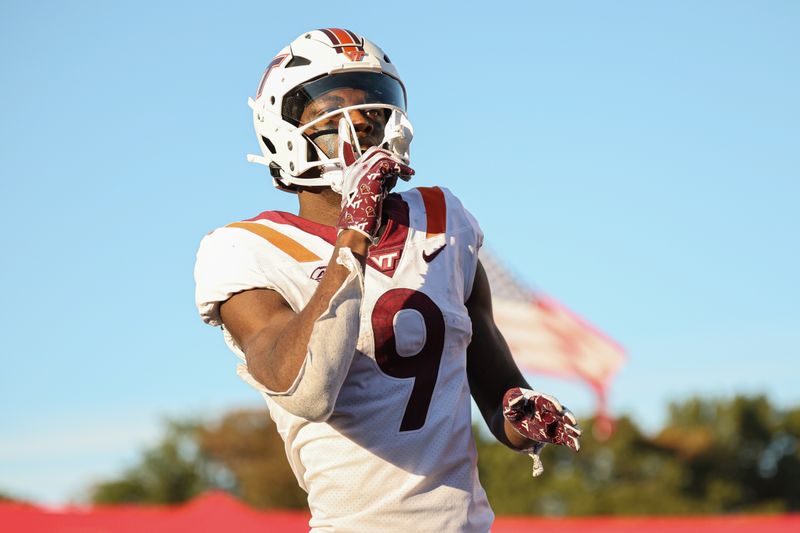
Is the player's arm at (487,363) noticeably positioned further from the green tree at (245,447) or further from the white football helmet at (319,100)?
the green tree at (245,447)

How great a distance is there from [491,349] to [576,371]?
10.9m

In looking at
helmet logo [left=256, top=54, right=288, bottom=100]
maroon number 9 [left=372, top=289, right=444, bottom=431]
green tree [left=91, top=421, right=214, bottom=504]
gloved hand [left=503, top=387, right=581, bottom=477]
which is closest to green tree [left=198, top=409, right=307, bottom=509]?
green tree [left=91, top=421, right=214, bottom=504]

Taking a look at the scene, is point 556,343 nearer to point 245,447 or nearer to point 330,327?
point 330,327

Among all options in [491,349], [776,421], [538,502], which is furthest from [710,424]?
[491,349]

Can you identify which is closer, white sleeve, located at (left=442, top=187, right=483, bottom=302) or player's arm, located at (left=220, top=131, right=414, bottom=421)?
player's arm, located at (left=220, top=131, right=414, bottom=421)

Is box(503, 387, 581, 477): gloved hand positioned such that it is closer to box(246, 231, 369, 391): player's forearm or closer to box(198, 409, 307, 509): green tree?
box(246, 231, 369, 391): player's forearm

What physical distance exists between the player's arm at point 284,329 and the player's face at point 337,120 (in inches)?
23.2

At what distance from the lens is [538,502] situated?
35.2 m

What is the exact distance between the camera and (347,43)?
3.63 meters

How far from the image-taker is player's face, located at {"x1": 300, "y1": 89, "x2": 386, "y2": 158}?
341 cm

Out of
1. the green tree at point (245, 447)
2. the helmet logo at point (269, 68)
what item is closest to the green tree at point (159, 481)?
the green tree at point (245, 447)

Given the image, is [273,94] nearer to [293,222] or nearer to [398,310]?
[293,222]

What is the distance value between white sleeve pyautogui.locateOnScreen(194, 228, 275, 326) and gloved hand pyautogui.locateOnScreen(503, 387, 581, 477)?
0.72 metres

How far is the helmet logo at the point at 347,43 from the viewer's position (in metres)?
3.59
